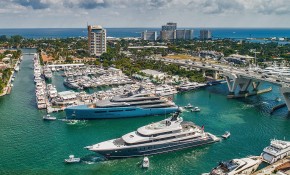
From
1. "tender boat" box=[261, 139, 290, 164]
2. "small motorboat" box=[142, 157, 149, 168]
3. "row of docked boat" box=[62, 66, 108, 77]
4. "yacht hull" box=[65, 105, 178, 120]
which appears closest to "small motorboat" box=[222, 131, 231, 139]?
"tender boat" box=[261, 139, 290, 164]

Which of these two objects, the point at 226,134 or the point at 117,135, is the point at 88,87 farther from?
the point at 226,134

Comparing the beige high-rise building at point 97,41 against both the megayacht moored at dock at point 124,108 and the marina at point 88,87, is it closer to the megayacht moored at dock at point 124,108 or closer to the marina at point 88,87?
the marina at point 88,87

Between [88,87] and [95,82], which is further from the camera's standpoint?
[95,82]

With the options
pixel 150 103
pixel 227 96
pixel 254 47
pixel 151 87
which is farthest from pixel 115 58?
pixel 254 47

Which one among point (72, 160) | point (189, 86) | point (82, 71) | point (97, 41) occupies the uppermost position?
point (97, 41)

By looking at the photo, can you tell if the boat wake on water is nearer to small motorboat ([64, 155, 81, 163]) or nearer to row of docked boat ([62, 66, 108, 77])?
small motorboat ([64, 155, 81, 163])

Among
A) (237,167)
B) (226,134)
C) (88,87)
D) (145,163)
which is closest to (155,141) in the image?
(145,163)

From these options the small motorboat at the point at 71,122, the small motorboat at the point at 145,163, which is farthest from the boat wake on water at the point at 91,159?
the small motorboat at the point at 71,122
